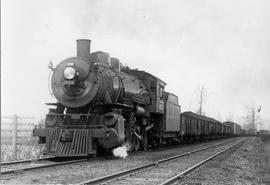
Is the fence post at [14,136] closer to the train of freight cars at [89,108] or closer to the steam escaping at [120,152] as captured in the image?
the train of freight cars at [89,108]

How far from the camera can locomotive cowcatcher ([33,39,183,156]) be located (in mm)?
12281

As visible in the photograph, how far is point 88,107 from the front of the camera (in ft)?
43.7

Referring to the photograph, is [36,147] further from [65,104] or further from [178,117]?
[178,117]

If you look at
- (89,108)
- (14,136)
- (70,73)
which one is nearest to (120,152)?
(89,108)

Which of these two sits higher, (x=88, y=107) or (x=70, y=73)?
(x=70, y=73)

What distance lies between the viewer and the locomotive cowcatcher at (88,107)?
40.3 feet

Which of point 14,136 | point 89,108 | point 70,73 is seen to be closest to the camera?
point 70,73

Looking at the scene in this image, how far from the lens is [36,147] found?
1580 cm

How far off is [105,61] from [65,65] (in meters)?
1.84

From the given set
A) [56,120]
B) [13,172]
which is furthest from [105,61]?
[13,172]

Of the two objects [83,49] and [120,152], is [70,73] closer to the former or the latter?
[83,49]

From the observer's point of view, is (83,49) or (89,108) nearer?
(89,108)

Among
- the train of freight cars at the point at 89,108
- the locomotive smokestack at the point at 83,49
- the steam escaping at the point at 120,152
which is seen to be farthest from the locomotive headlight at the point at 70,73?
the steam escaping at the point at 120,152

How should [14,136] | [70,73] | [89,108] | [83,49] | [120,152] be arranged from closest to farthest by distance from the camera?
1. [70,73]
2. [89,108]
3. [83,49]
4. [120,152]
5. [14,136]
